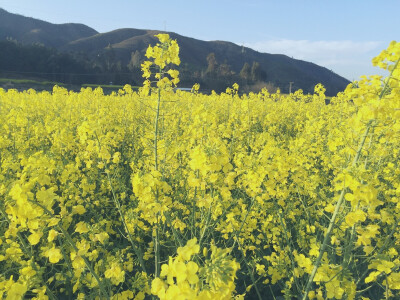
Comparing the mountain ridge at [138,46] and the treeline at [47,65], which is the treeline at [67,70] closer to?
the treeline at [47,65]

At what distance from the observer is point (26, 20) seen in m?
150

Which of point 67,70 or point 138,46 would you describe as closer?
point 67,70

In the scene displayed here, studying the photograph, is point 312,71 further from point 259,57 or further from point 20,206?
point 20,206

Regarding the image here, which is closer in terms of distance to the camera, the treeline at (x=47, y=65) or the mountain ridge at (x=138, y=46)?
the treeline at (x=47, y=65)

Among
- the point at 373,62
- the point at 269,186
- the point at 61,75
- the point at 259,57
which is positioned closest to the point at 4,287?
the point at 269,186

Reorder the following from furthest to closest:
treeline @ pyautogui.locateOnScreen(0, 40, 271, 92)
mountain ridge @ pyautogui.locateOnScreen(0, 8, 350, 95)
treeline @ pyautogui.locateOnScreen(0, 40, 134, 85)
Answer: mountain ridge @ pyautogui.locateOnScreen(0, 8, 350, 95) → treeline @ pyautogui.locateOnScreen(0, 40, 134, 85) → treeline @ pyautogui.locateOnScreen(0, 40, 271, 92)

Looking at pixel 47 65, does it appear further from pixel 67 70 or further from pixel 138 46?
pixel 138 46

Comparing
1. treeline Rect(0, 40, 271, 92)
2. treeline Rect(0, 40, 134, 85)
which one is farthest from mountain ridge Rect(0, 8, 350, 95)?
treeline Rect(0, 40, 134, 85)

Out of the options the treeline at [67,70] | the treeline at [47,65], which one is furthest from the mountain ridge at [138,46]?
the treeline at [47,65]

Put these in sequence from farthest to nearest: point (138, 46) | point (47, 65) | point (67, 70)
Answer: point (138, 46) < point (67, 70) < point (47, 65)

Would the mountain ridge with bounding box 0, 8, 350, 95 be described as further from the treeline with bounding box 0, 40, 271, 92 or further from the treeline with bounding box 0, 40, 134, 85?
the treeline with bounding box 0, 40, 134, 85

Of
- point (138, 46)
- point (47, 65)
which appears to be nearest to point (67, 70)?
point (47, 65)

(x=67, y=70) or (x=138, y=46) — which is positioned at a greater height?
(x=138, y=46)

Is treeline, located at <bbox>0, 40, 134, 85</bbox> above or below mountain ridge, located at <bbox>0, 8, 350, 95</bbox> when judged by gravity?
below
